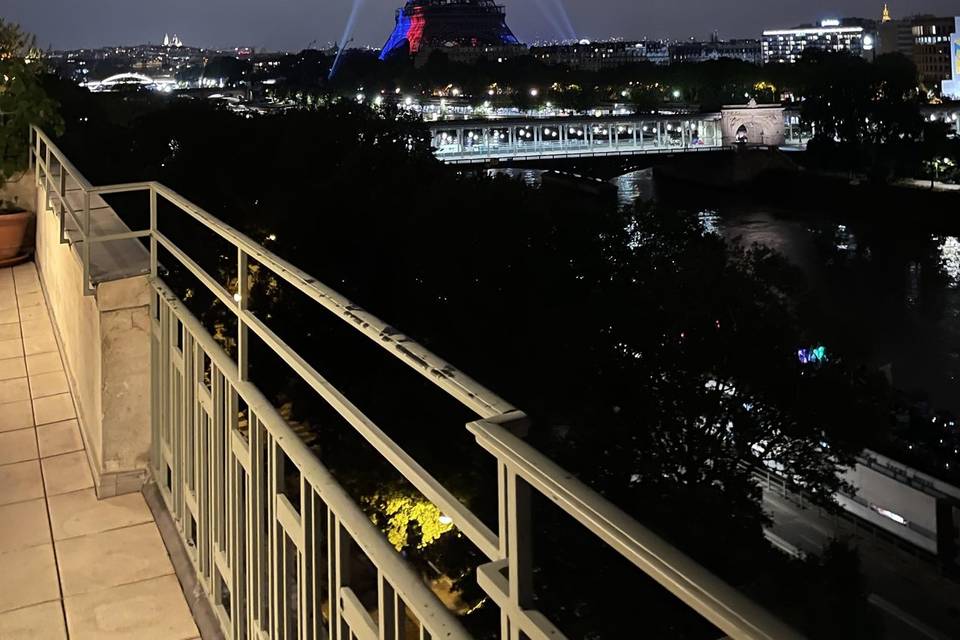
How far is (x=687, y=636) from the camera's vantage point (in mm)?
11086

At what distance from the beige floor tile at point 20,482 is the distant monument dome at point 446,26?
104999mm

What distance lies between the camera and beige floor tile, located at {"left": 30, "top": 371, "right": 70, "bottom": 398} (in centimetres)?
390

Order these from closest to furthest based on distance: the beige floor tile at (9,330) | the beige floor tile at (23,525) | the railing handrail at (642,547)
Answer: the railing handrail at (642,547), the beige floor tile at (23,525), the beige floor tile at (9,330)

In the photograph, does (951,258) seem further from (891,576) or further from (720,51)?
(720,51)

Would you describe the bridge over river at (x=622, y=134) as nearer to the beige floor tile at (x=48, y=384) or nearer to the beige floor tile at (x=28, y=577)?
the beige floor tile at (x=48, y=384)

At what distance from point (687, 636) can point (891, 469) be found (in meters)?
9.18

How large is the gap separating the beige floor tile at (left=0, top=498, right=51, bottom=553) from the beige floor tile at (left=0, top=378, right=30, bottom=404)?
103 centimetres

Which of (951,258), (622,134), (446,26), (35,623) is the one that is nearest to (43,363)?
(35,623)

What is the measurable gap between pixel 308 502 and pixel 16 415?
2.51 meters

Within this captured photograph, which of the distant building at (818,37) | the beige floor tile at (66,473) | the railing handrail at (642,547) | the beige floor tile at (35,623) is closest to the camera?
the railing handrail at (642,547)


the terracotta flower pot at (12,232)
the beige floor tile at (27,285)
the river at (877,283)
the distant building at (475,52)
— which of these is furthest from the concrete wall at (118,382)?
the distant building at (475,52)

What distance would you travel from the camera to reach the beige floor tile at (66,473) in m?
3.03

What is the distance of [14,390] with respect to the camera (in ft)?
12.9

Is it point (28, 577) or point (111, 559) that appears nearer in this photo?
point (28, 577)
